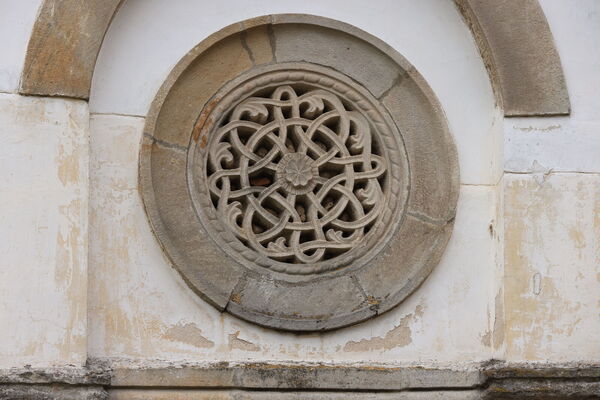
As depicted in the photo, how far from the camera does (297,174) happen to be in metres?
9.98

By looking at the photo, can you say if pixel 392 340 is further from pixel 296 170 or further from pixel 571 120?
pixel 571 120

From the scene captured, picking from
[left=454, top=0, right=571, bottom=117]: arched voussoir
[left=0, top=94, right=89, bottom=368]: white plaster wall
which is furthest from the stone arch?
[left=0, top=94, right=89, bottom=368]: white plaster wall

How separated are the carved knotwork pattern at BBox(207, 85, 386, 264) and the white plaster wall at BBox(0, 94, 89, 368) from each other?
911 millimetres

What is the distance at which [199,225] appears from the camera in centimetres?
980

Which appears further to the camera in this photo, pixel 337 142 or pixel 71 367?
pixel 337 142

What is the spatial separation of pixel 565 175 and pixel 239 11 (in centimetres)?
221

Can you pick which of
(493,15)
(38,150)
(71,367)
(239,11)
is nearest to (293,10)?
(239,11)

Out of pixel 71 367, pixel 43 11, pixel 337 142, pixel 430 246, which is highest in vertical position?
pixel 43 11

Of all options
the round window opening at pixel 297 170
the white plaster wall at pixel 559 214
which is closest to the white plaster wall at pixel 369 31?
the white plaster wall at pixel 559 214

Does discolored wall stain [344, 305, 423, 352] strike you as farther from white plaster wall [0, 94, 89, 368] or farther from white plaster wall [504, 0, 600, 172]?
white plaster wall [0, 94, 89, 368]

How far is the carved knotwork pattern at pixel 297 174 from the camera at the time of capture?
390 inches

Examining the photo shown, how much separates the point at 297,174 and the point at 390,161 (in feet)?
1.96

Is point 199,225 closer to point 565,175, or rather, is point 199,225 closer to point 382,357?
point 382,357

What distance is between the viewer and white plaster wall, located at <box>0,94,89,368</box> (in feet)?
30.2
